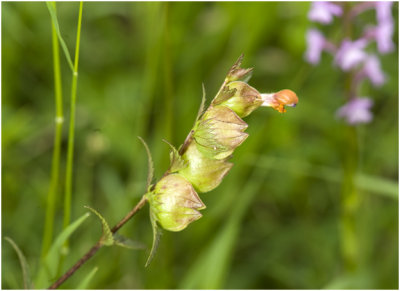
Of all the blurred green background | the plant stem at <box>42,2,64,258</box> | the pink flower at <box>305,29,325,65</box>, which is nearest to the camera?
the plant stem at <box>42,2,64,258</box>

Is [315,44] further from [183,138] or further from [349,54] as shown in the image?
[183,138]

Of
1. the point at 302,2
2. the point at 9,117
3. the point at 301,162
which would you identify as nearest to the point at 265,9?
the point at 302,2

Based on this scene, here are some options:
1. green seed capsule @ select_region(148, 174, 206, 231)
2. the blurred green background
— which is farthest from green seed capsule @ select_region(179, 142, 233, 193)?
the blurred green background

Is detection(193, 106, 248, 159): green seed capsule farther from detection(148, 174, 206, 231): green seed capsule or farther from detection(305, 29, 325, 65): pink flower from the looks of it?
detection(305, 29, 325, 65): pink flower

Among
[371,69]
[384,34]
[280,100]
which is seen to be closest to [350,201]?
[371,69]

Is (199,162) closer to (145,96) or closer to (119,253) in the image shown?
(119,253)
